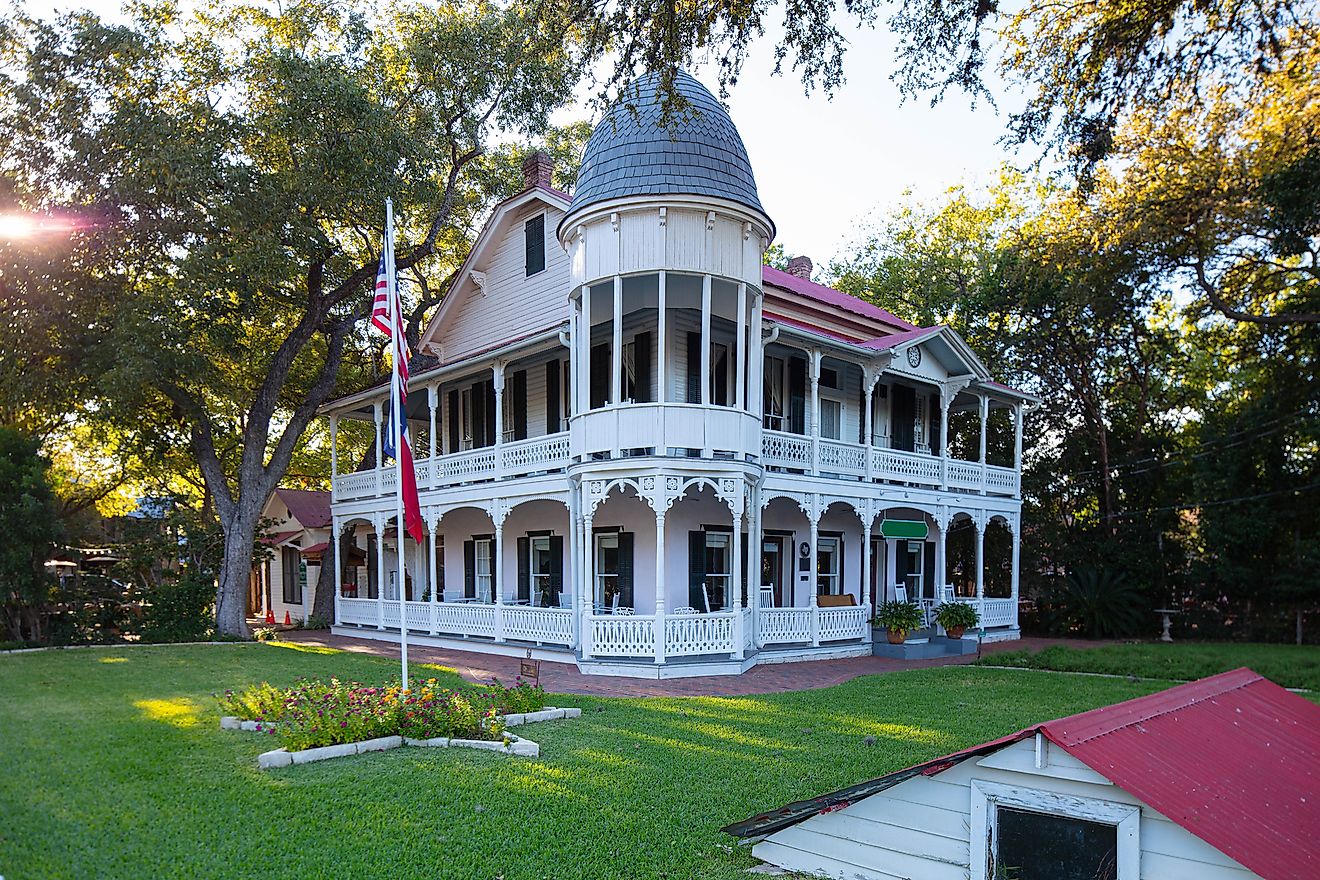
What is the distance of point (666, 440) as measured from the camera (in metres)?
15.9

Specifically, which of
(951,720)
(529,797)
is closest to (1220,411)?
(951,720)

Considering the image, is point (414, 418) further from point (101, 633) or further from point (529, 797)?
point (529, 797)

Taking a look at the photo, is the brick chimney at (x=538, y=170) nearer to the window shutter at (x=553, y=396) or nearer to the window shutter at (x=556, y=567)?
the window shutter at (x=553, y=396)

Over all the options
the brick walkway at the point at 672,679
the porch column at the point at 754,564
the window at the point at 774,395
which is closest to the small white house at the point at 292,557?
the brick walkway at the point at 672,679

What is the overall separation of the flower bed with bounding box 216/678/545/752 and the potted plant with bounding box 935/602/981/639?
13.5m

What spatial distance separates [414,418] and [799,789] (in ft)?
69.1

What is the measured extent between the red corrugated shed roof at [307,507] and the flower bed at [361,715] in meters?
24.3

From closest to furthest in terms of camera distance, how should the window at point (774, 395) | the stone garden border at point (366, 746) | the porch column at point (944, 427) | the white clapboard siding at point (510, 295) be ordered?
the stone garden border at point (366, 746)
the window at point (774, 395)
the white clapboard siding at point (510, 295)
the porch column at point (944, 427)

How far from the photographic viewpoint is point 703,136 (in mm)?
16562

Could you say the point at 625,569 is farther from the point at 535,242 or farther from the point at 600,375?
the point at 535,242

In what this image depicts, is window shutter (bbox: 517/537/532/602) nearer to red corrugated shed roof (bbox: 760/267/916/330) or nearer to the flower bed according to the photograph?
red corrugated shed roof (bbox: 760/267/916/330)

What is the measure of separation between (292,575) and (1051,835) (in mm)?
34306

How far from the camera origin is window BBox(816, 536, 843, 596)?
20969 mm

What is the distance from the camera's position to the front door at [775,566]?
65.3 ft
